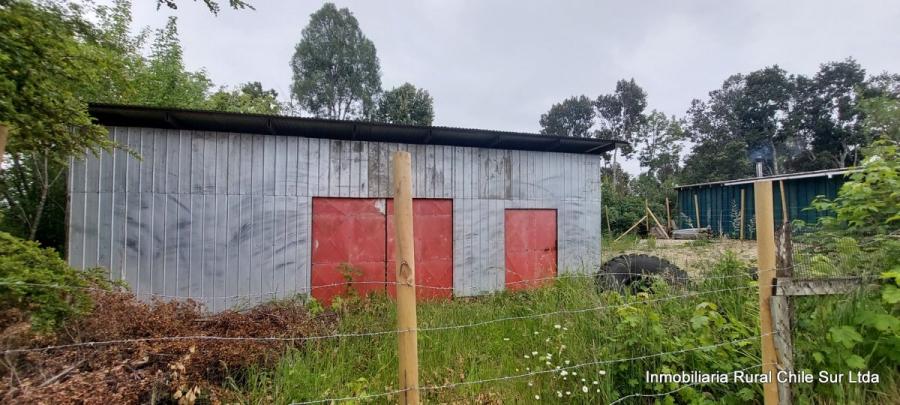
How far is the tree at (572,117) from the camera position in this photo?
30984 millimetres

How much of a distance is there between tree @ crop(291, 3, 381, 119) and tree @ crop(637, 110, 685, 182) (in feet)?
73.2

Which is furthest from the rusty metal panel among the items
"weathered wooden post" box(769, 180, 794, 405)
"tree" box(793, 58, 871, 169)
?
"tree" box(793, 58, 871, 169)

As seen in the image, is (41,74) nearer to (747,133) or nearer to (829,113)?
(747,133)

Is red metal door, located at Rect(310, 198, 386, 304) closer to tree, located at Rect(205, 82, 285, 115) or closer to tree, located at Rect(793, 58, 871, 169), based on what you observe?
tree, located at Rect(205, 82, 285, 115)

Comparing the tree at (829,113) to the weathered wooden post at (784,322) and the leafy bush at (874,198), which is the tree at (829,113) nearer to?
the leafy bush at (874,198)

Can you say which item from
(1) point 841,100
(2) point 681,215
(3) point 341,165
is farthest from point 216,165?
(1) point 841,100

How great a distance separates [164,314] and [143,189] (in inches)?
108

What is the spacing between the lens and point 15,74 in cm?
261

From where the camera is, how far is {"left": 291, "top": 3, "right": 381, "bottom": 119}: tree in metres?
22.7

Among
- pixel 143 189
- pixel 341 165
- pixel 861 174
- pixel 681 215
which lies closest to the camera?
pixel 861 174

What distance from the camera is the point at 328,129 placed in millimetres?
5633

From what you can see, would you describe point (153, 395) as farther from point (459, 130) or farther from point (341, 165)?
point (459, 130)

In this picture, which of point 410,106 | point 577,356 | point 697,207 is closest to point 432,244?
point 577,356

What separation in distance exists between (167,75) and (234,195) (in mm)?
5707
